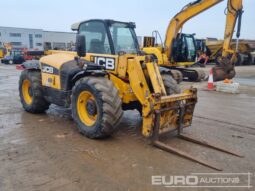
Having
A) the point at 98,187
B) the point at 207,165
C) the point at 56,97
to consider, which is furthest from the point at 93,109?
the point at 207,165

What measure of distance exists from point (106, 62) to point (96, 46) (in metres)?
0.51

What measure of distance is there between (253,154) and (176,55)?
1044 cm

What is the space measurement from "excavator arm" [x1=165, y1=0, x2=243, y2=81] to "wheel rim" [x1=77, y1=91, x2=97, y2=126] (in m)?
9.03

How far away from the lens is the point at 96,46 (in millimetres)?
5785

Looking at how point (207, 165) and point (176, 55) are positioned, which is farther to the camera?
point (176, 55)

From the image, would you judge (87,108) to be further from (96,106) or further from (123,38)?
(123,38)

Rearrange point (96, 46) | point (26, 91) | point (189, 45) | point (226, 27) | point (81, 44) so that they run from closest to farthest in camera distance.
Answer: point (81, 44) < point (96, 46) < point (26, 91) < point (226, 27) < point (189, 45)

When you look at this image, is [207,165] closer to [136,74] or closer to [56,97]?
[136,74]

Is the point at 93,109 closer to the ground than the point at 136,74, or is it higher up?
closer to the ground

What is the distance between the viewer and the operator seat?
5703mm

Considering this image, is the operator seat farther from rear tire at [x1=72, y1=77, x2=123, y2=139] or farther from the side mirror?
rear tire at [x1=72, y1=77, x2=123, y2=139]

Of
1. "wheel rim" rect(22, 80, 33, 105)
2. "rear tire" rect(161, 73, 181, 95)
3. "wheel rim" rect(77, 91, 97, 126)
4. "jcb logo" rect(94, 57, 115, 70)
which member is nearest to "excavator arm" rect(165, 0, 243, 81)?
"rear tire" rect(161, 73, 181, 95)

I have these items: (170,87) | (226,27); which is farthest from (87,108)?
(226,27)

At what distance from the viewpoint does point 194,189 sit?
3.42 meters
